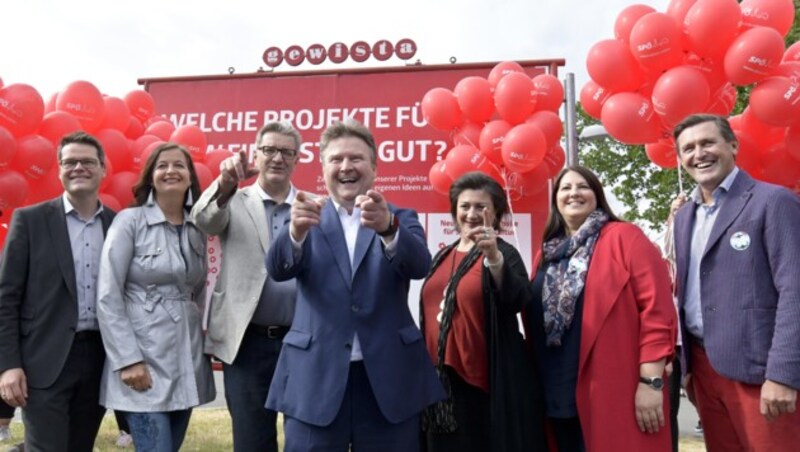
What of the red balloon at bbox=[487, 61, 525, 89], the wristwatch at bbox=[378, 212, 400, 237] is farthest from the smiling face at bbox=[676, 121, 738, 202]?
the red balloon at bbox=[487, 61, 525, 89]

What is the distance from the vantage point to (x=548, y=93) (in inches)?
231

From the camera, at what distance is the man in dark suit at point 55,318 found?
2588 mm

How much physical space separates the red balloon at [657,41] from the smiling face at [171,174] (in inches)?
131

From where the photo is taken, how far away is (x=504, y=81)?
5617 mm

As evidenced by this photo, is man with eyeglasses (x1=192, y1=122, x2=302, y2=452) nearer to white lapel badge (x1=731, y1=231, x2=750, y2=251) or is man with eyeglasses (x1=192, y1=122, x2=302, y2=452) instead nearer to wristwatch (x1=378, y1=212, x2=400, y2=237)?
wristwatch (x1=378, y1=212, x2=400, y2=237)

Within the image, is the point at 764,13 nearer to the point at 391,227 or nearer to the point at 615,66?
the point at 615,66

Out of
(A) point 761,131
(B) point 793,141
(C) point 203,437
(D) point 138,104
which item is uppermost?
(D) point 138,104

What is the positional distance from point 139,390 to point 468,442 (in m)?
1.38

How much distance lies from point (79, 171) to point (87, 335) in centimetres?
74

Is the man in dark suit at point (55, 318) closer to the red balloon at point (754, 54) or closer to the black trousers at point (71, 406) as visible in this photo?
the black trousers at point (71, 406)

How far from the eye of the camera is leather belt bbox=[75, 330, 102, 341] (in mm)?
2691

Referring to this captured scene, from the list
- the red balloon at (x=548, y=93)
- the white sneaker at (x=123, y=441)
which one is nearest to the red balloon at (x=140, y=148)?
the white sneaker at (x=123, y=441)

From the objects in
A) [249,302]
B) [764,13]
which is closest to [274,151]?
[249,302]

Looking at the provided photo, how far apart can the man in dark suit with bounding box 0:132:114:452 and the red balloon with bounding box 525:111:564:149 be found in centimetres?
396
